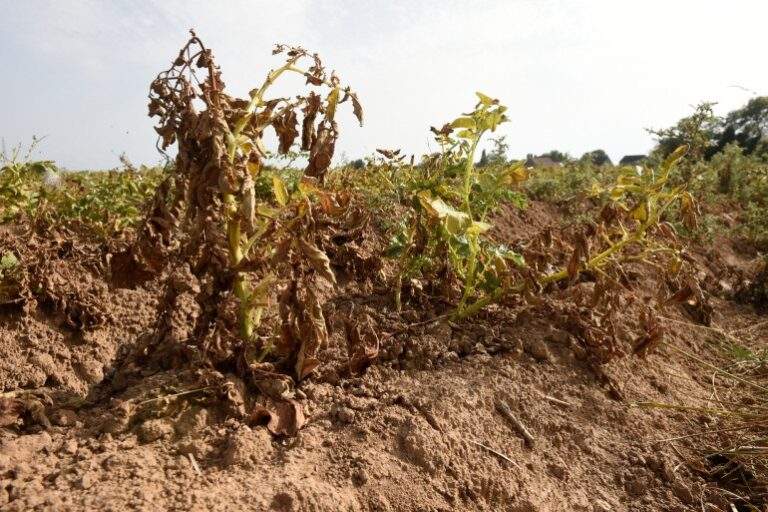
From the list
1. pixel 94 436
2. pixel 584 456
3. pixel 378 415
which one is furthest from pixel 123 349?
pixel 584 456

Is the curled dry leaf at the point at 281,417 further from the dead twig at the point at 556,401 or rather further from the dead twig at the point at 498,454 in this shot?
the dead twig at the point at 556,401

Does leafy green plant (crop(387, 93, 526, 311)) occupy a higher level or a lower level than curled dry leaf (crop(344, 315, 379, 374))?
higher

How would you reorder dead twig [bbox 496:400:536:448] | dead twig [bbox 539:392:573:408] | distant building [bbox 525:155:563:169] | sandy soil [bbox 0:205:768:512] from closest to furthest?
sandy soil [bbox 0:205:768:512], dead twig [bbox 496:400:536:448], dead twig [bbox 539:392:573:408], distant building [bbox 525:155:563:169]

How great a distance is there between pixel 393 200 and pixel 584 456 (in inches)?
82.7

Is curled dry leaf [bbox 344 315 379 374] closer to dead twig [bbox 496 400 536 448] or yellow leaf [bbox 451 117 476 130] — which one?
dead twig [bbox 496 400 536 448]

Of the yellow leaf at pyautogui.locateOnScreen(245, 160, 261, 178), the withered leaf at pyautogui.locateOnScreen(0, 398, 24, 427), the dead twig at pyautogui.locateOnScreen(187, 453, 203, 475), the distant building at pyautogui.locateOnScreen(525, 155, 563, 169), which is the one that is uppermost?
the distant building at pyautogui.locateOnScreen(525, 155, 563, 169)

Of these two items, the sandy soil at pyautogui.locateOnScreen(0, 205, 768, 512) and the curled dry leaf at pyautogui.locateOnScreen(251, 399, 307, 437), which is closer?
the sandy soil at pyautogui.locateOnScreen(0, 205, 768, 512)

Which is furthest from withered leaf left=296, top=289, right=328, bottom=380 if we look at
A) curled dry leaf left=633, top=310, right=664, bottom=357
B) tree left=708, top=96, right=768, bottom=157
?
tree left=708, top=96, right=768, bottom=157

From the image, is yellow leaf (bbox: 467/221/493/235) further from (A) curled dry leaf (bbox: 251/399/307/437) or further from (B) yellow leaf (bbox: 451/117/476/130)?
(A) curled dry leaf (bbox: 251/399/307/437)

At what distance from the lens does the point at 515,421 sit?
6.89 feet

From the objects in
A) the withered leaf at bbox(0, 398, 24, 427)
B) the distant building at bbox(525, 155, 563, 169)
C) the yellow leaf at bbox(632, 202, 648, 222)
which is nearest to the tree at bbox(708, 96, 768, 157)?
the distant building at bbox(525, 155, 563, 169)

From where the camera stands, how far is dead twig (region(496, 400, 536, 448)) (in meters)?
2.05

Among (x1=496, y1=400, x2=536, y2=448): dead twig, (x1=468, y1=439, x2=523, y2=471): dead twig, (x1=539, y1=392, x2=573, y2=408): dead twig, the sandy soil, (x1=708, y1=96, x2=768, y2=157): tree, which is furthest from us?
(x1=708, y1=96, x2=768, y2=157): tree

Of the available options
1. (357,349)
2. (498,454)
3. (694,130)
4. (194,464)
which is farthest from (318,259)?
(694,130)
